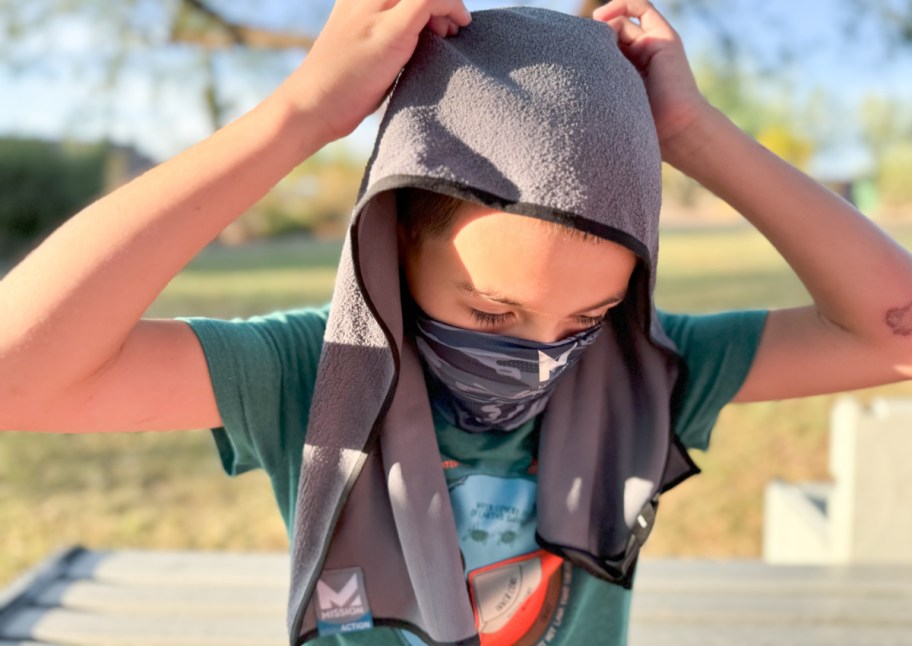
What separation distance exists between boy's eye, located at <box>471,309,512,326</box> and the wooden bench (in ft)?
4.44

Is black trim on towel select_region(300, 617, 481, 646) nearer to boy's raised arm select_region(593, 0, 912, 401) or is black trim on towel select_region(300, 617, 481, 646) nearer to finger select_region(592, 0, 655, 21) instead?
boy's raised arm select_region(593, 0, 912, 401)

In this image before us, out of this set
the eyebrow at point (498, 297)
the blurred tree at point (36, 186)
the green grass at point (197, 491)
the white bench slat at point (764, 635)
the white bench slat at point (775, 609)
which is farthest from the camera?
the blurred tree at point (36, 186)

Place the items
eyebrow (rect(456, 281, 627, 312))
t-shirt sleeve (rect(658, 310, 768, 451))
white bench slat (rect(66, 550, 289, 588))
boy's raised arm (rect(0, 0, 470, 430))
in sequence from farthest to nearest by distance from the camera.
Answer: white bench slat (rect(66, 550, 289, 588)) < t-shirt sleeve (rect(658, 310, 768, 451)) < eyebrow (rect(456, 281, 627, 312)) < boy's raised arm (rect(0, 0, 470, 430))

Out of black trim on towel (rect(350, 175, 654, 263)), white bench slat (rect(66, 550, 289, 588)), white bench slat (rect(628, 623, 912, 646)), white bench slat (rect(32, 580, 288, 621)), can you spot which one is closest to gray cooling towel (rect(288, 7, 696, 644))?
black trim on towel (rect(350, 175, 654, 263))

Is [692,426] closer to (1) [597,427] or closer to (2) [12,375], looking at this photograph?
(1) [597,427]

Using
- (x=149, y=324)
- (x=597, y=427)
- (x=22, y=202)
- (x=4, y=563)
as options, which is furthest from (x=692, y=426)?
(x=22, y=202)

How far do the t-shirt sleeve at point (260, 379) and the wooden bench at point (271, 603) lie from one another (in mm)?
1120

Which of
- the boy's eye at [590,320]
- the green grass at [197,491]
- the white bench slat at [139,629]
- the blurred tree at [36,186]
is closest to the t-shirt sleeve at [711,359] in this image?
the boy's eye at [590,320]

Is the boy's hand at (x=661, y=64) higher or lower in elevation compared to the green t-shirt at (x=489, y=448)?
higher

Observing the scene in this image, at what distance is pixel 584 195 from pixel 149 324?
613mm

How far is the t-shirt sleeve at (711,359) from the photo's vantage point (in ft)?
5.05

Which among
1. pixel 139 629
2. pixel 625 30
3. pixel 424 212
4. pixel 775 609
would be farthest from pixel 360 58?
pixel 775 609

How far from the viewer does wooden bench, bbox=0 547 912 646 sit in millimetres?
2309

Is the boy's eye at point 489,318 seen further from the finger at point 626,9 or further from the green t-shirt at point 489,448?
the finger at point 626,9
